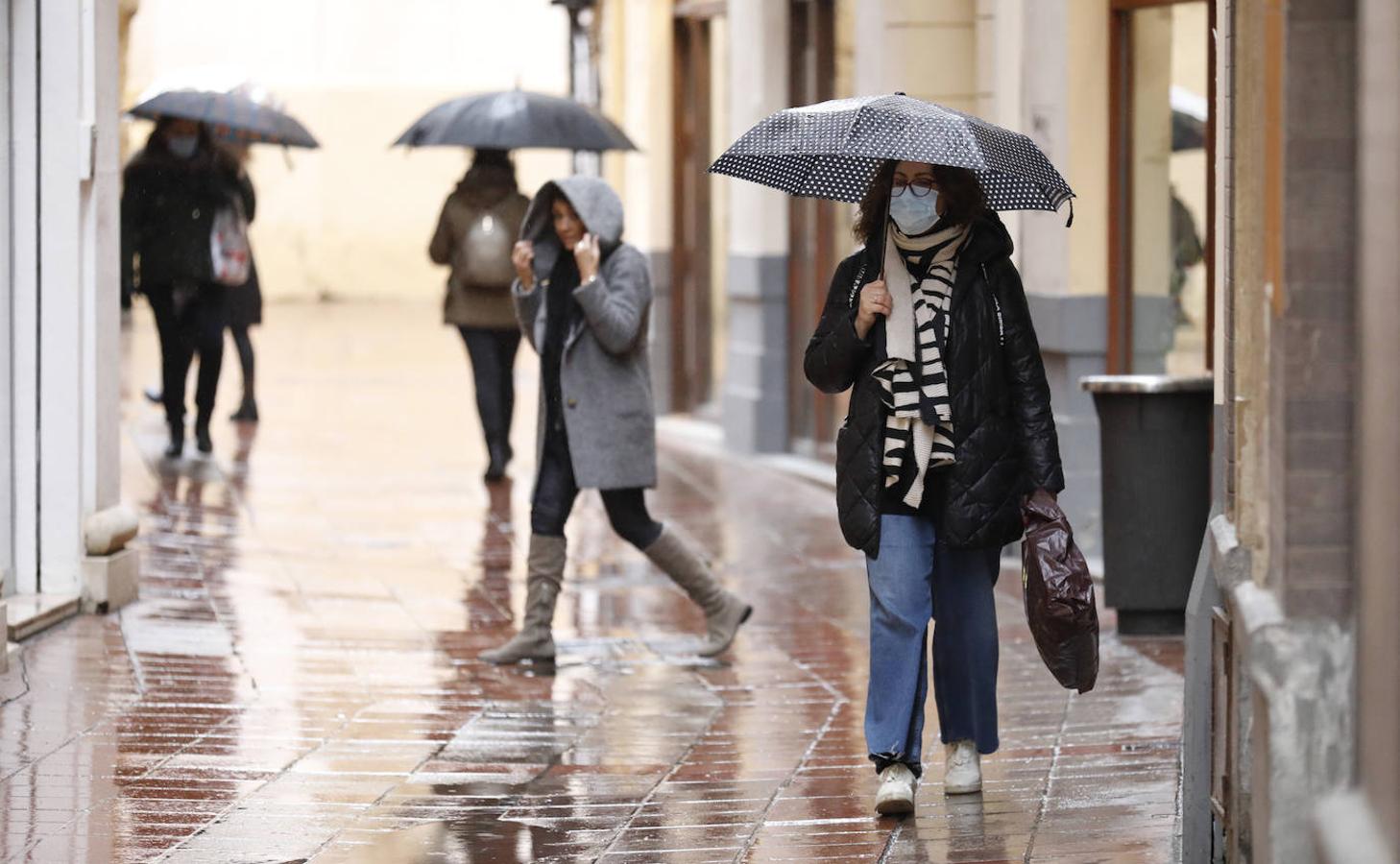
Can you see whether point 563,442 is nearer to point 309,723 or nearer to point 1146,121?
point 309,723

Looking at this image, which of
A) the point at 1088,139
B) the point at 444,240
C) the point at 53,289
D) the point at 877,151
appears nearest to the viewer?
the point at 877,151

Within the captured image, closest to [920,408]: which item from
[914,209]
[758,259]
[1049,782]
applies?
[914,209]

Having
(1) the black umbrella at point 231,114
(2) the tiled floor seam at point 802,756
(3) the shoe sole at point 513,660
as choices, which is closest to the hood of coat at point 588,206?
(3) the shoe sole at point 513,660

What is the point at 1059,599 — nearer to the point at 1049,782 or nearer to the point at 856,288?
the point at 1049,782

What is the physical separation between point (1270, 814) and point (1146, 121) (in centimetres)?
682

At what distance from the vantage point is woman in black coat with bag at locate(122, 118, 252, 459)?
1327 cm

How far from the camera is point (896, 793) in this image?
5.96 m

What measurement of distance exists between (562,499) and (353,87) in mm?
20897

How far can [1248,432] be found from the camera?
4777 millimetres

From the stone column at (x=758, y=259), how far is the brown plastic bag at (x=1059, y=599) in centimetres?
861

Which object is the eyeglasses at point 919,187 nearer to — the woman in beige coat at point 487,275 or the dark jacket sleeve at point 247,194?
the woman in beige coat at point 487,275

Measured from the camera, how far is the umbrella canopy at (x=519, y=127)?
12.2 metres

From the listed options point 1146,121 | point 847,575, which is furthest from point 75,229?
point 1146,121

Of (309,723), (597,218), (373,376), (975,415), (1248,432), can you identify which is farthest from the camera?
(373,376)
